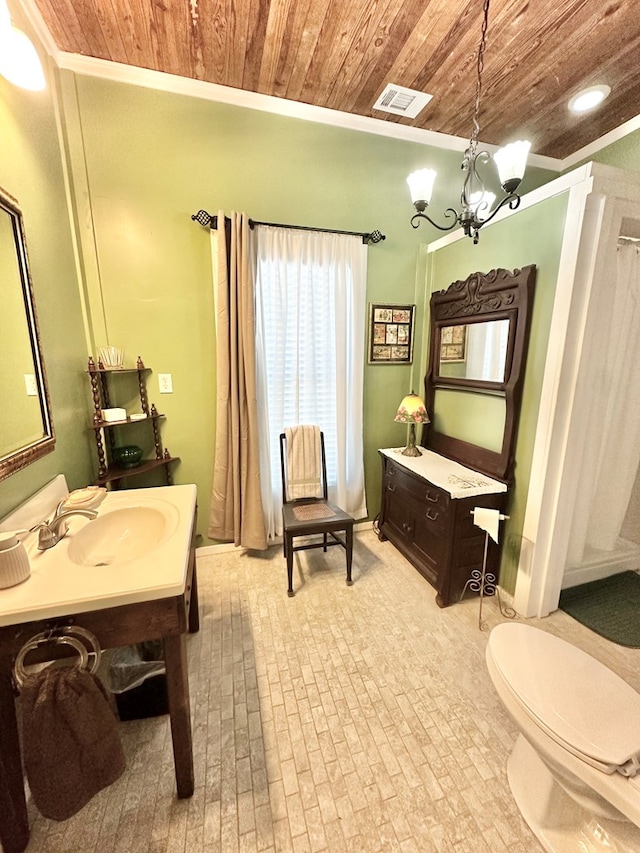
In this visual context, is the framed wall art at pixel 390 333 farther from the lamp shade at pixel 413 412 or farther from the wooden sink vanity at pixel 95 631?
the wooden sink vanity at pixel 95 631

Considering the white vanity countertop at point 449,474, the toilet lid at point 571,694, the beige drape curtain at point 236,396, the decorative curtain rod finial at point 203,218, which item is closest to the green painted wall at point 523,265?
the white vanity countertop at point 449,474

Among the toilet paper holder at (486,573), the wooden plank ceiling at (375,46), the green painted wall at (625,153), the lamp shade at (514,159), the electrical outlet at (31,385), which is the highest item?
the wooden plank ceiling at (375,46)

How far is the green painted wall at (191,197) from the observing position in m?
1.96

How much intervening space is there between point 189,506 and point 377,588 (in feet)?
4.60

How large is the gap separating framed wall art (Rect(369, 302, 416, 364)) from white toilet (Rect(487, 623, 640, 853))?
6.46 ft

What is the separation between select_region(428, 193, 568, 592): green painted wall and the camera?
167 centimetres

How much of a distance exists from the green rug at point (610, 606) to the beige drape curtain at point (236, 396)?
79.4 inches

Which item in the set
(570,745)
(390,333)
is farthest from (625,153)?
(570,745)

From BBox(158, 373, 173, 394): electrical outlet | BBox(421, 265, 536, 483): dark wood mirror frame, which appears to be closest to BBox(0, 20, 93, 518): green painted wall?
BBox(158, 373, 173, 394): electrical outlet

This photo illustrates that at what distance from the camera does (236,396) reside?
223cm

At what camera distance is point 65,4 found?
152cm

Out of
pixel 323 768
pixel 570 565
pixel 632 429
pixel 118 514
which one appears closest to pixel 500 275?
pixel 632 429

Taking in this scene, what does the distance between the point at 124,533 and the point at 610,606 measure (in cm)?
273

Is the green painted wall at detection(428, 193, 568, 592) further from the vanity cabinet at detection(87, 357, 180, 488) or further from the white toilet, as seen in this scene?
the vanity cabinet at detection(87, 357, 180, 488)
